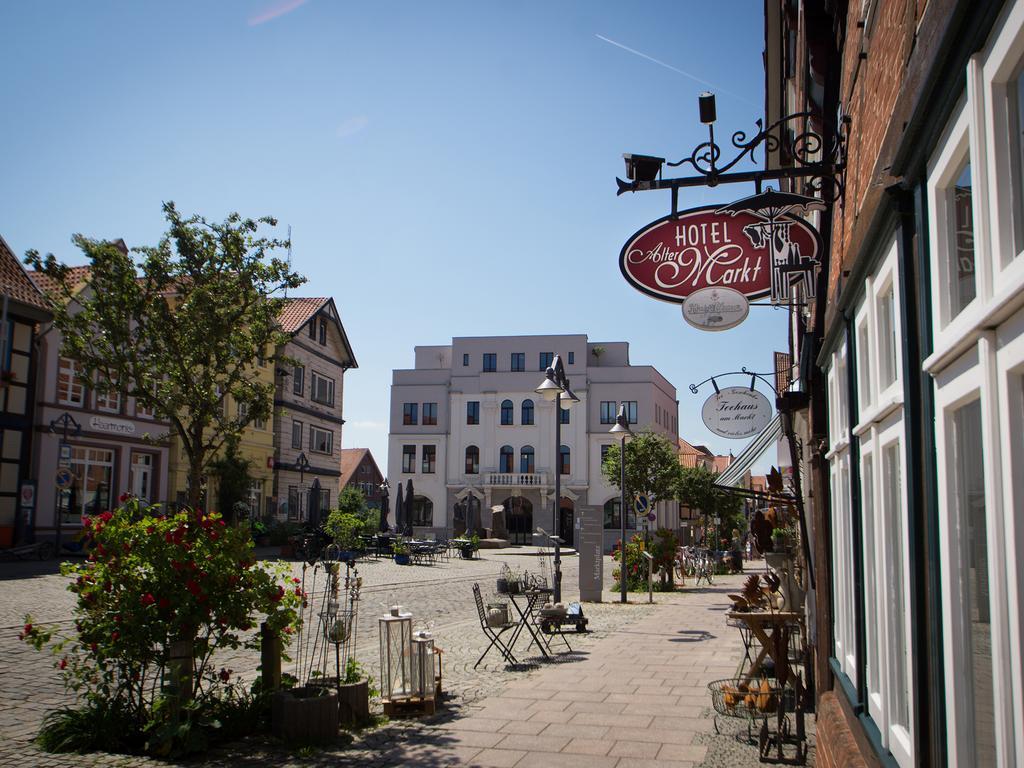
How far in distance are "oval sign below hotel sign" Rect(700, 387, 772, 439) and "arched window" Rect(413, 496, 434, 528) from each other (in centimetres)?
5163

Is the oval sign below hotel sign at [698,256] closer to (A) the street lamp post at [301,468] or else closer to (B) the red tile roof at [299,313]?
(A) the street lamp post at [301,468]

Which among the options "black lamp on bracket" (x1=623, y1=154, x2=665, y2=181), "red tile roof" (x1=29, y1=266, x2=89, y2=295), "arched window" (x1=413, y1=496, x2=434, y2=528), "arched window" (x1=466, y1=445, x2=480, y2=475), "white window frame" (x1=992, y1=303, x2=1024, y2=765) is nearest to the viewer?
"white window frame" (x1=992, y1=303, x2=1024, y2=765)

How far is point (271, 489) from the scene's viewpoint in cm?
4169

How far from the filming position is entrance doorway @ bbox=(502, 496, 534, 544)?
59688 mm

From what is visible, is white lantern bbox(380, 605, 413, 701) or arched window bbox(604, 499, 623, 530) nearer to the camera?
white lantern bbox(380, 605, 413, 701)

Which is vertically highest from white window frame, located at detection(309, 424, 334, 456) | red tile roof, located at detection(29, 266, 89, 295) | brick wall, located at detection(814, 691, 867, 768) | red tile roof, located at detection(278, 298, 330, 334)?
red tile roof, located at detection(278, 298, 330, 334)

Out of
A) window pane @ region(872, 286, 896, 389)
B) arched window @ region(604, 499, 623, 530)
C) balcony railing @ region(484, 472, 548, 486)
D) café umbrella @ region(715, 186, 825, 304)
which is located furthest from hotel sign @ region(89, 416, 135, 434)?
arched window @ region(604, 499, 623, 530)

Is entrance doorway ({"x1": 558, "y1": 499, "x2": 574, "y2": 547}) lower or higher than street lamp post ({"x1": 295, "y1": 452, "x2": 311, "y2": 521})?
lower

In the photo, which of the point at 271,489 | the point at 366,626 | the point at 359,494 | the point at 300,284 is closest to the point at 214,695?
the point at 366,626

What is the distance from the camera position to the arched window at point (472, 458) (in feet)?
201

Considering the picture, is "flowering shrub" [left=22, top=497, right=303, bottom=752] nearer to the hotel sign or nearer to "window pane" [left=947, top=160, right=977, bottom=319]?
"window pane" [left=947, top=160, right=977, bottom=319]

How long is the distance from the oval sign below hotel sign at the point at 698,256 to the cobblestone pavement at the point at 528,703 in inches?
133

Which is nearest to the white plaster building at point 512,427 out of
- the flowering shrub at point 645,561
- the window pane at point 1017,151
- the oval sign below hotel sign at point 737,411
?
the flowering shrub at point 645,561

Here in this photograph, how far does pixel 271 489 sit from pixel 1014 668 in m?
41.9
